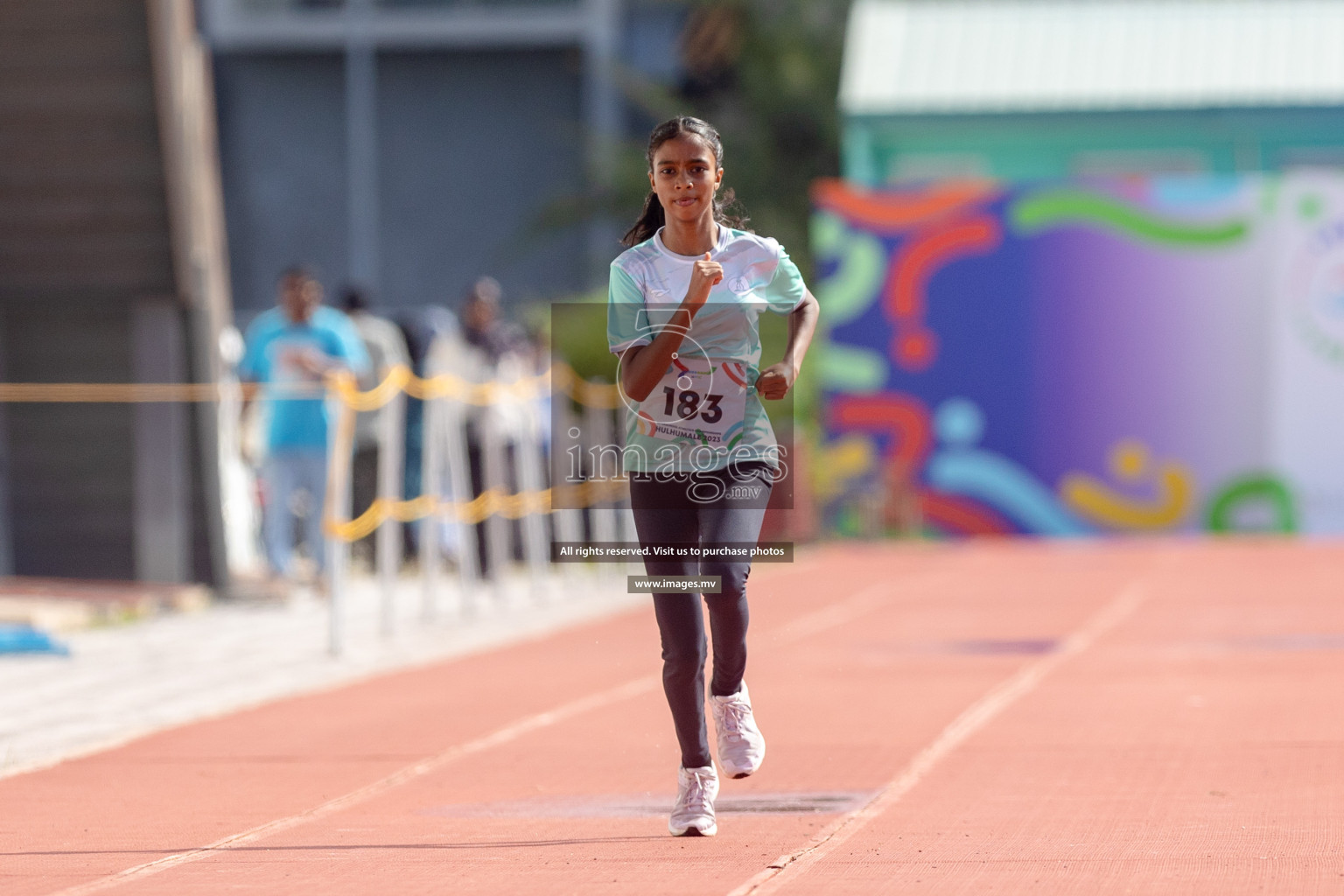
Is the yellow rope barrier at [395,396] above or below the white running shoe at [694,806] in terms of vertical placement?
above

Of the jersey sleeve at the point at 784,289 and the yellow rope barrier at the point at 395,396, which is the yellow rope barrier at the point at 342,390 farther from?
the jersey sleeve at the point at 784,289

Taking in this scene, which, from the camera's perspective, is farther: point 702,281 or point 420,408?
point 420,408

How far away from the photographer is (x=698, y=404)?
612 cm

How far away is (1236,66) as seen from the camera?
28344mm

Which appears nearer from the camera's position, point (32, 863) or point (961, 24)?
point (32, 863)

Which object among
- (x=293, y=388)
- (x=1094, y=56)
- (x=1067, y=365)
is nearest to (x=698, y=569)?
(x=293, y=388)

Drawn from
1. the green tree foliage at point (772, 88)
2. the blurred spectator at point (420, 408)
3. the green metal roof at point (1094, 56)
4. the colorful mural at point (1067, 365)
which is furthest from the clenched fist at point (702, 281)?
the green tree foliage at point (772, 88)

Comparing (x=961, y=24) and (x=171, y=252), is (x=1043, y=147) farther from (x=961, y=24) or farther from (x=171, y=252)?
(x=171, y=252)

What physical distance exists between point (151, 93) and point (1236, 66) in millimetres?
16766

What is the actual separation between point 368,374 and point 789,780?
29.0ft

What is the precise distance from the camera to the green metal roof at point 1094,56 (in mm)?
27703

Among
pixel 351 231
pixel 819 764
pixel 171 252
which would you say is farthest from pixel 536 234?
pixel 819 764

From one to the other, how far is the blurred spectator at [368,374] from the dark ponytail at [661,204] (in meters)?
9.30

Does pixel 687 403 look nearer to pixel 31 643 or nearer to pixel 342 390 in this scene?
pixel 342 390
